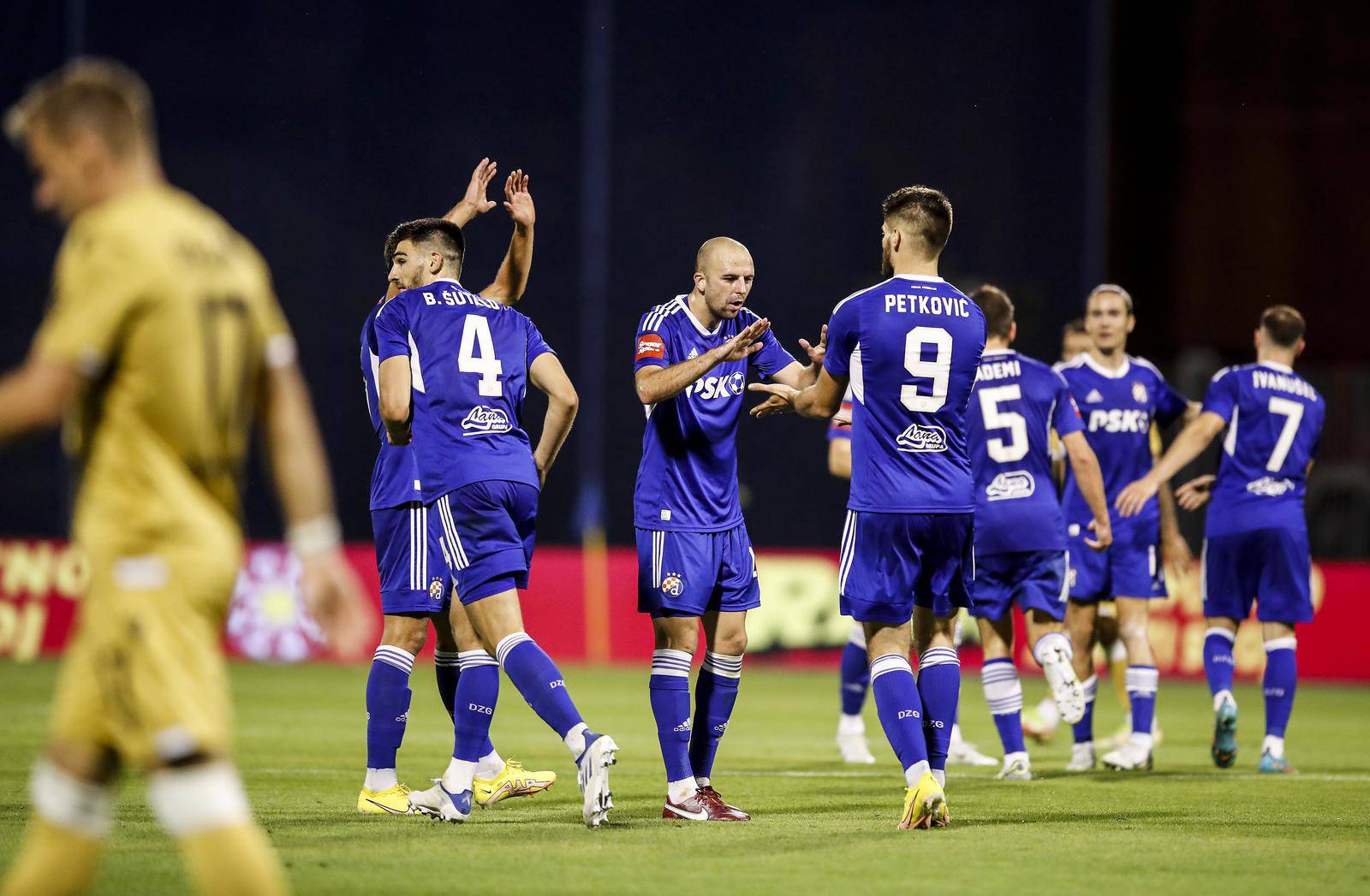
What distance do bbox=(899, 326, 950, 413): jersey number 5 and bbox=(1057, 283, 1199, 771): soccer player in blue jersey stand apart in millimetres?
3344

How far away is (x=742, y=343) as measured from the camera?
6.70m

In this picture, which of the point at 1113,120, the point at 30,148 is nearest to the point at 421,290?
the point at 30,148

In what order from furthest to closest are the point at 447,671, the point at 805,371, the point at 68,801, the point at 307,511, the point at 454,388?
the point at 447,671 → the point at 805,371 → the point at 454,388 → the point at 307,511 → the point at 68,801

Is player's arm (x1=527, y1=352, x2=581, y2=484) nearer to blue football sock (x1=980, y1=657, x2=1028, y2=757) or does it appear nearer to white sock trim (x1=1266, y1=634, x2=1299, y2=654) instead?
blue football sock (x1=980, y1=657, x2=1028, y2=757)

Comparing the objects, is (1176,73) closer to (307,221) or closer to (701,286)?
(307,221)

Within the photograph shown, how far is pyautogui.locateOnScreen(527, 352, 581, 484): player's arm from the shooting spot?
7242 mm

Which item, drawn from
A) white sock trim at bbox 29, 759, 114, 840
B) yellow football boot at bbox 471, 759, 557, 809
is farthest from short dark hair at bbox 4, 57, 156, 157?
yellow football boot at bbox 471, 759, 557, 809

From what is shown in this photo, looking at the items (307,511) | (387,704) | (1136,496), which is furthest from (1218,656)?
(307,511)

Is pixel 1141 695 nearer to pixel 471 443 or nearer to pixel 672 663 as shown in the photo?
pixel 672 663

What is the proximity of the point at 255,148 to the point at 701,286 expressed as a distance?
15976mm

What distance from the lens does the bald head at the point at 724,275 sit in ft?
23.6

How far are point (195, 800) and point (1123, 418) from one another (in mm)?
7534

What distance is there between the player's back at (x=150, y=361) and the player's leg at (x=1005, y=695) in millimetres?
5839

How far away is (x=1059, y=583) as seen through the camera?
9.23m
